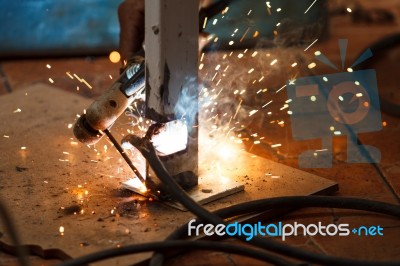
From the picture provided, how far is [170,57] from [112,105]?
32 centimetres

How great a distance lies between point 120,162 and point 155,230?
2.19 ft

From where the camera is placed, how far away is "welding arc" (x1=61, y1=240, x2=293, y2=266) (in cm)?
233

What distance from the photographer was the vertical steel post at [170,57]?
262cm

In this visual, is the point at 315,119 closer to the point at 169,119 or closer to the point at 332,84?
the point at 332,84

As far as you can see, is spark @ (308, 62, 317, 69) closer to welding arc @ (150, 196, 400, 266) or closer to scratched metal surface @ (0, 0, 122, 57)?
scratched metal surface @ (0, 0, 122, 57)

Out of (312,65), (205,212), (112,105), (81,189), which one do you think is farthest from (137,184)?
(312,65)

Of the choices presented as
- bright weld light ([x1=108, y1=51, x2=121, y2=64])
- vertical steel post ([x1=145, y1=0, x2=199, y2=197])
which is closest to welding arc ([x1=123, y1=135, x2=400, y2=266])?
vertical steel post ([x1=145, y1=0, x2=199, y2=197])

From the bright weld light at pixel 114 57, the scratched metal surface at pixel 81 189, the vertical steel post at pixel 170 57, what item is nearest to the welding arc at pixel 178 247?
the scratched metal surface at pixel 81 189

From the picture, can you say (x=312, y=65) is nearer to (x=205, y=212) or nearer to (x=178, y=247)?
(x=205, y=212)

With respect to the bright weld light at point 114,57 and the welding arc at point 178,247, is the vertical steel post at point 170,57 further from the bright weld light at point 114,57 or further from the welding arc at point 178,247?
the bright weld light at point 114,57

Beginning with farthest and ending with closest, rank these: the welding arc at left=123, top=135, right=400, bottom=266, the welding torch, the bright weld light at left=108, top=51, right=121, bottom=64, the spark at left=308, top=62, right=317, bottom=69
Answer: the bright weld light at left=108, top=51, right=121, bottom=64, the spark at left=308, top=62, right=317, bottom=69, the welding torch, the welding arc at left=123, top=135, right=400, bottom=266

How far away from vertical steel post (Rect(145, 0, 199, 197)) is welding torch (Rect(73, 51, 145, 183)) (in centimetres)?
14

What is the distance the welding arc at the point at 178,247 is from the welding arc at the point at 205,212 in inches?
1.6

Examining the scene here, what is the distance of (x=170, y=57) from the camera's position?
2.65m
